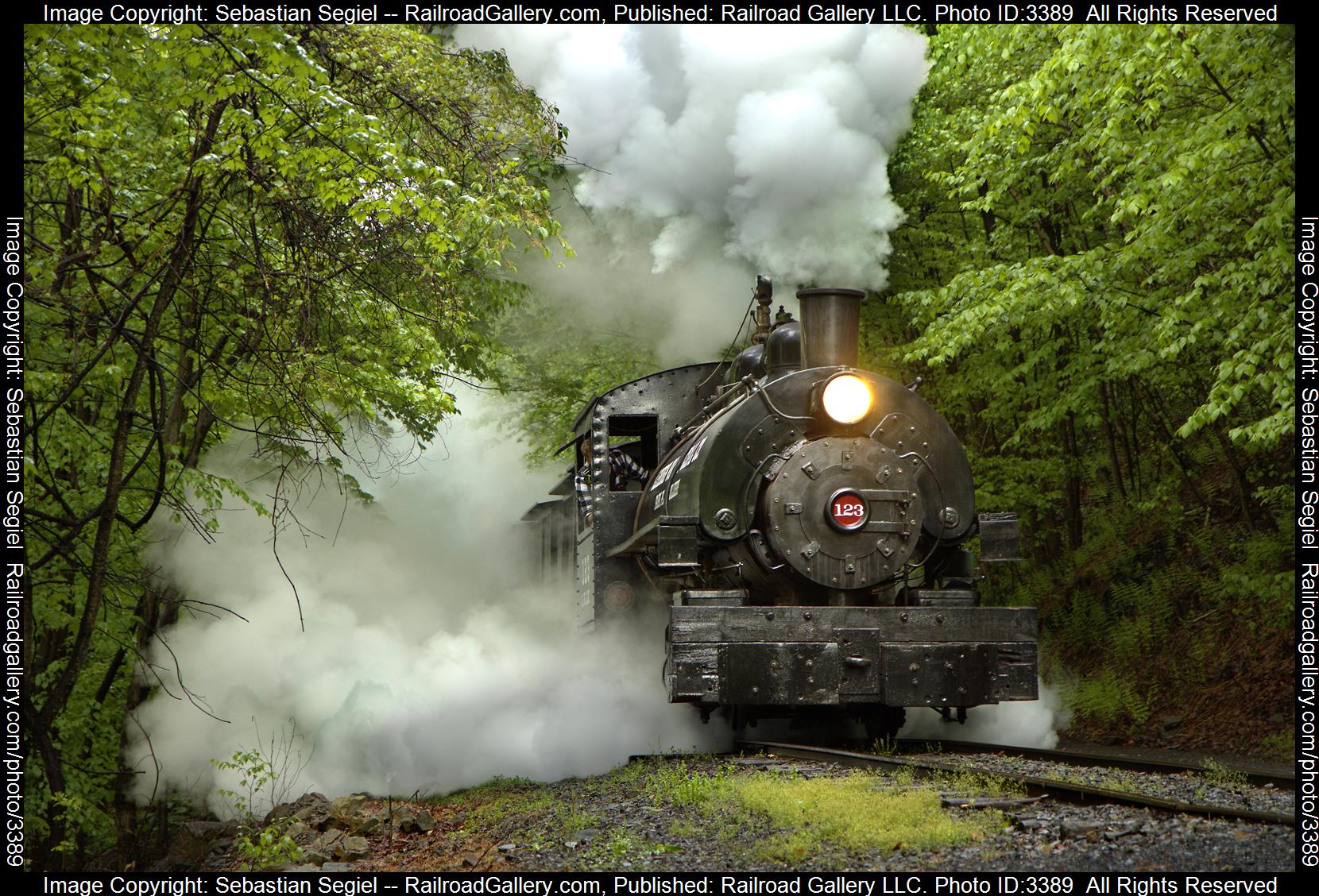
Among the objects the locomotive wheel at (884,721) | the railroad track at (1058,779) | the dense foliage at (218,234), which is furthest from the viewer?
the locomotive wheel at (884,721)

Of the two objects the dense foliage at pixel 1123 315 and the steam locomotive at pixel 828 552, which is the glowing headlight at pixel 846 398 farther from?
the dense foliage at pixel 1123 315

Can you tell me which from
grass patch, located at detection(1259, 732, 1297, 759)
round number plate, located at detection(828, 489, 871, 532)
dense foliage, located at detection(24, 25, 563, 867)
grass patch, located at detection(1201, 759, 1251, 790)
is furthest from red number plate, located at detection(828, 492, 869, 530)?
grass patch, located at detection(1259, 732, 1297, 759)

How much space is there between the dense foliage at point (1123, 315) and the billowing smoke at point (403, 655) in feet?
14.7

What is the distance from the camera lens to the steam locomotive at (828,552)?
6.77 metres

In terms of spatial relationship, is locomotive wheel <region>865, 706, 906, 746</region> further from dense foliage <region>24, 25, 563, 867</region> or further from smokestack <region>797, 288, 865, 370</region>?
dense foliage <region>24, 25, 563, 867</region>

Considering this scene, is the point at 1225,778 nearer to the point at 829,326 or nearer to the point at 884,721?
the point at 884,721

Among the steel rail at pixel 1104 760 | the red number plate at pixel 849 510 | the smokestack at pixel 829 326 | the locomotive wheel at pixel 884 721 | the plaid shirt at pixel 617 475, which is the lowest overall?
the steel rail at pixel 1104 760

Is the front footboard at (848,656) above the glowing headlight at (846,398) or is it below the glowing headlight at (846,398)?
below

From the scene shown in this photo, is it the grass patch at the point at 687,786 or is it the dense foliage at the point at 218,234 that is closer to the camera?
the grass patch at the point at 687,786

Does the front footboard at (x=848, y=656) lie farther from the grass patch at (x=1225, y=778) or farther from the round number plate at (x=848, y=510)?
the grass patch at (x=1225, y=778)

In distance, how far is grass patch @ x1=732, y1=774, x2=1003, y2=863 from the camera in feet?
13.4

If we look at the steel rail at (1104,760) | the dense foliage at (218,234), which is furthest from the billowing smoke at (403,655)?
the steel rail at (1104,760)

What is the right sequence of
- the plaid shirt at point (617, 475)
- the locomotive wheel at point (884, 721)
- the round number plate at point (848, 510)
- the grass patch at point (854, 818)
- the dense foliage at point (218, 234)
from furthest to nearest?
the plaid shirt at point (617, 475)
the locomotive wheel at point (884, 721)
the round number plate at point (848, 510)
the dense foliage at point (218, 234)
the grass patch at point (854, 818)
